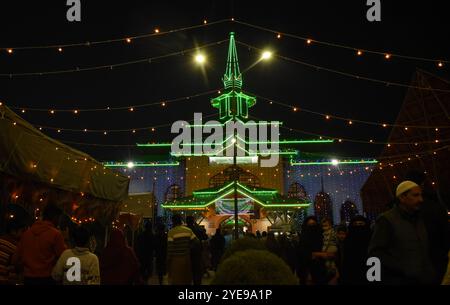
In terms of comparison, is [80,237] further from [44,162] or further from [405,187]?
[44,162]

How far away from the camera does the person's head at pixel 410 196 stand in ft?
13.4

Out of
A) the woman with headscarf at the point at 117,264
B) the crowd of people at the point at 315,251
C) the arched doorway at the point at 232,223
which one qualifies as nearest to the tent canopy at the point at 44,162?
the crowd of people at the point at 315,251

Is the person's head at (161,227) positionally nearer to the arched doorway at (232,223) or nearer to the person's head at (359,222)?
the person's head at (359,222)

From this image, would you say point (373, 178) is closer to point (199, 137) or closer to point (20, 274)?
point (199, 137)

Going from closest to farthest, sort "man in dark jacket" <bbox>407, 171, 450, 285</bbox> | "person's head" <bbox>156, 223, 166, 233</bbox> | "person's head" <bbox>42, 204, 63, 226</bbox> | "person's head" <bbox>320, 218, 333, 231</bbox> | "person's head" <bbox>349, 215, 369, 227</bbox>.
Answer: "man in dark jacket" <bbox>407, 171, 450, 285</bbox>
"person's head" <bbox>42, 204, 63, 226</bbox>
"person's head" <bbox>349, 215, 369, 227</bbox>
"person's head" <bbox>320, 218, 333, 231</bbox>
"person's head" <bbox>156, 223, 166, 233</bbox>

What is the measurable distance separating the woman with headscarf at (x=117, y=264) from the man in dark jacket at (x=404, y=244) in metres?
3.56

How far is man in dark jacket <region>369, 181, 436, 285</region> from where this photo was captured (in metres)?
3.83

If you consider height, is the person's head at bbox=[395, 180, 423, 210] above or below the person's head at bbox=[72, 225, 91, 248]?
above

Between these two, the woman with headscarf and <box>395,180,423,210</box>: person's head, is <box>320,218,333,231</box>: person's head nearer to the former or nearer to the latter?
<box>395,180,423,210</box>: person's head

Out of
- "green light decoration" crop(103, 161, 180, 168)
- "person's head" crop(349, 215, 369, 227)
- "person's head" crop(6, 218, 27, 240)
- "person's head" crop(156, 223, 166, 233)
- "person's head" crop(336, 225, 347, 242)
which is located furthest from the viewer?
"green light decoration" crop(103, 161, 180, 168)

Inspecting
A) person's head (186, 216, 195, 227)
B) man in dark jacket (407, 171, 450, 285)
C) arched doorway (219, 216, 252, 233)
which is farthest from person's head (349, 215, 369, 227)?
arched doorway (219, 216, 252, 233)

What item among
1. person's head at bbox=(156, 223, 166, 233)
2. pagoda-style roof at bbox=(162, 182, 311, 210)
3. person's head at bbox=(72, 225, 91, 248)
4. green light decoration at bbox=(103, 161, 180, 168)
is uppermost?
green light decoration at bbox=(103, 161, 180, 168)

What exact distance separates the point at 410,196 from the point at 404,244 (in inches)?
19.9

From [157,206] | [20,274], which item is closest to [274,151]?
[157,206]
